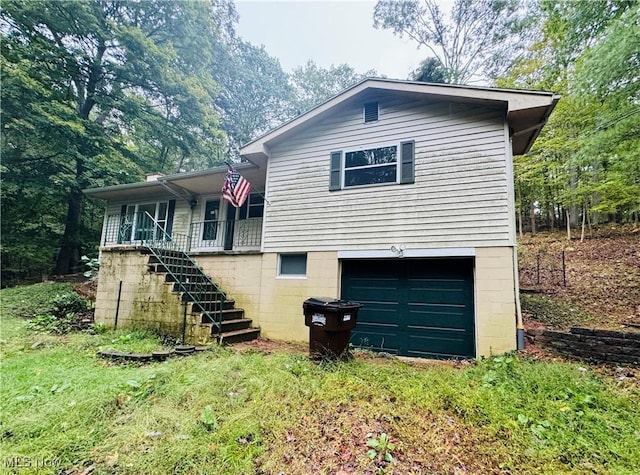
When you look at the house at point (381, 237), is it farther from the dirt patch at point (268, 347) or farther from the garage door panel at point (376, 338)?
the dirt patch at point (268, 347)

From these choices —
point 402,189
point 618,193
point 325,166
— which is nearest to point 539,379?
point 402,189

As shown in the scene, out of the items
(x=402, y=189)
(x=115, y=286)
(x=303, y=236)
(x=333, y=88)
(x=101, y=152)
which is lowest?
(x=115, y=286)

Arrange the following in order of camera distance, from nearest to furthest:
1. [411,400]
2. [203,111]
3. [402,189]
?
[411,400]
[402,189]
[203,111]

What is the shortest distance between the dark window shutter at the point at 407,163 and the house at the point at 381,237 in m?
0.02

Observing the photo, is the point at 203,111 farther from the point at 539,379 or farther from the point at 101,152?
the point at 539,379

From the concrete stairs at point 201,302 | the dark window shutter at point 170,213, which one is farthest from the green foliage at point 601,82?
the dark window shutter at point 170,213

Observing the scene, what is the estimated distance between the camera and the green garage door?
19.5 feet

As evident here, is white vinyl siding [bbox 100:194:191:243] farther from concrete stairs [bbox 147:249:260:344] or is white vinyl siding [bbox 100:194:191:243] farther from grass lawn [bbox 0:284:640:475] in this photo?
grass lawn [bbox 0:284:640:475]

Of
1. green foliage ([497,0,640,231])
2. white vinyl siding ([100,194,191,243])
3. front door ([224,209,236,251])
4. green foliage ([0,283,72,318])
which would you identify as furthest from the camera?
white vinyl siding ([100,194,191,243])

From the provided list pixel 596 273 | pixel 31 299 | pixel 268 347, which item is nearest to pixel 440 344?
pixel 268 347

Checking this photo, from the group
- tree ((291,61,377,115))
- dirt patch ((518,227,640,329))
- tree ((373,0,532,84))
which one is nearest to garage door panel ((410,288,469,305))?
dirt patch ((518,227,640,329))

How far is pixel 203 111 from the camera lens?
15.5 m

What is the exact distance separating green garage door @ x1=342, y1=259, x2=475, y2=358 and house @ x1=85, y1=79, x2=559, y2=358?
21mm

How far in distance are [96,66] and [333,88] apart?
17319 millimetres
